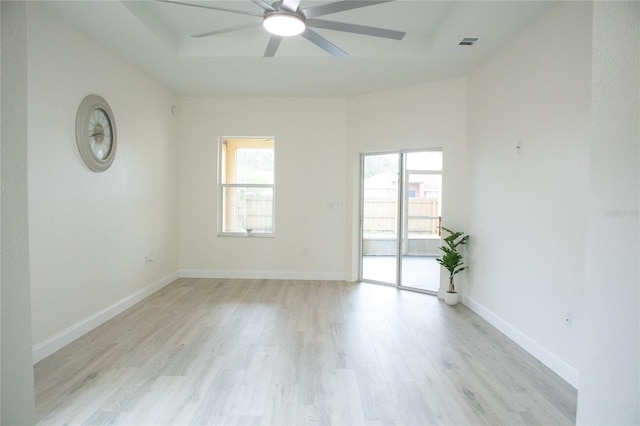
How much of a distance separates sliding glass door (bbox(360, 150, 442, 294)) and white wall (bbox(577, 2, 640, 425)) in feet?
10.8

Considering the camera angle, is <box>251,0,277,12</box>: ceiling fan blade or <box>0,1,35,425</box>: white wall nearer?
<box>0,1,35,425</box>: white wall

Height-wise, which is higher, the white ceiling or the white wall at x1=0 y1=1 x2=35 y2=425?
the white ceiling

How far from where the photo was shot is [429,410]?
6.97 ft

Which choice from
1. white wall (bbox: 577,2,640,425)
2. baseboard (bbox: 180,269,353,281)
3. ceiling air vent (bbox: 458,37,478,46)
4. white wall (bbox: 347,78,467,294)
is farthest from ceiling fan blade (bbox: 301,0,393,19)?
baseboard (bbox: 180,269,353,281)

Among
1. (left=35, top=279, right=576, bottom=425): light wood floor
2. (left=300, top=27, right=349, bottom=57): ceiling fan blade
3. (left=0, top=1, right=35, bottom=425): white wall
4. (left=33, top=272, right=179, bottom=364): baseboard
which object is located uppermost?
(left=300, top=27, right=349, bottom=57): ceiling fan blade

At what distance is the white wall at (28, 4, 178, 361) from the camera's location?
279 centimetres

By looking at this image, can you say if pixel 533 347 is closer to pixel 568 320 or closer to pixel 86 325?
pixel 568 320

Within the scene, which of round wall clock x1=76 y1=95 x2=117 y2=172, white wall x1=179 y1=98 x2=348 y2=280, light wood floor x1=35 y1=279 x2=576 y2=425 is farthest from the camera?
white wall x1=179 y1=98 x2=348 y2=280

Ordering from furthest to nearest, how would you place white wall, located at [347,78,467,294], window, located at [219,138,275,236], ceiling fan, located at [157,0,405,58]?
window, located at [219,138,275,236], white wall, located at [347,78,467,294], ceiling fan, located at [157,0,405,58]

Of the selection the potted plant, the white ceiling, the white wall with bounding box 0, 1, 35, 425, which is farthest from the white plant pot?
the white wall with bounding box 0, 1, 35, 425

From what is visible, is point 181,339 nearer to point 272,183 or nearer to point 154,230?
point 154,230

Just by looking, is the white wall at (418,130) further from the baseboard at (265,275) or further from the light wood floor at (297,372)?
the light wood floor at (297,372)

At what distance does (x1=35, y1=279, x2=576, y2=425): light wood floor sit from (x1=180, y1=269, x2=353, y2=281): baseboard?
147 cm

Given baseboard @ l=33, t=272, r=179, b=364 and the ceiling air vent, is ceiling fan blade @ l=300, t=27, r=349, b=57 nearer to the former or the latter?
the ceiling air vent
